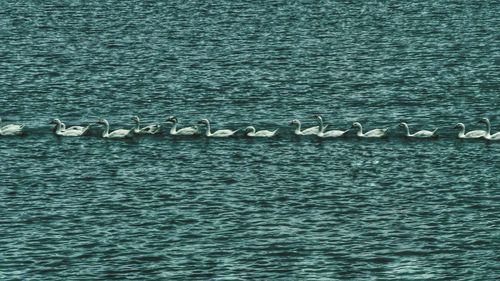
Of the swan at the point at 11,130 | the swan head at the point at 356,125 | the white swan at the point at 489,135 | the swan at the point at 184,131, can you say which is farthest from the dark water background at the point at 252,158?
the swan head at the point at 356,125

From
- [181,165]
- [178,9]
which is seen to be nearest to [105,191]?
[181,165]

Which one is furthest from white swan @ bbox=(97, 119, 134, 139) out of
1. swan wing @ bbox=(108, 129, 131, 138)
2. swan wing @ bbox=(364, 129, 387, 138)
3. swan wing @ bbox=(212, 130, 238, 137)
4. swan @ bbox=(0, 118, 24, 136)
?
swan wing @ bbox=(364, 129, 387, 138)

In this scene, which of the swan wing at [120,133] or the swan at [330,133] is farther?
the swan wing at [120,133]

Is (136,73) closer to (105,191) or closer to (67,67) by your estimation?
(67,67)

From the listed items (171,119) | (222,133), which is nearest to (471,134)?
(222,133)

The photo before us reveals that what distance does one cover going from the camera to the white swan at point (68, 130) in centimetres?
9381

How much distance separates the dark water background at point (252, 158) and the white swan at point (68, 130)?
0.76 meters

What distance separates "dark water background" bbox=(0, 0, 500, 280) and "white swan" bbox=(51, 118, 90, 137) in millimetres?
758

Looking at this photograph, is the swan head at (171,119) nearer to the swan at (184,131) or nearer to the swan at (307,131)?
the swan at (184,131)

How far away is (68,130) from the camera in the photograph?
94.0 metres

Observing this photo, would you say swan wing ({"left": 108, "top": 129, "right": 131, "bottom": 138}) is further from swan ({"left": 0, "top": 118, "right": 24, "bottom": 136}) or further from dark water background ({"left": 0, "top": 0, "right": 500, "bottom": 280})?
swan ({"left": 0, "top": 118, "right": 24, "bottom": 136})

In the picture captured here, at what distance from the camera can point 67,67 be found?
11756 cm

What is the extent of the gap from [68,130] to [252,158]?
13.3 metres

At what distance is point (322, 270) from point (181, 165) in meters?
21.2
